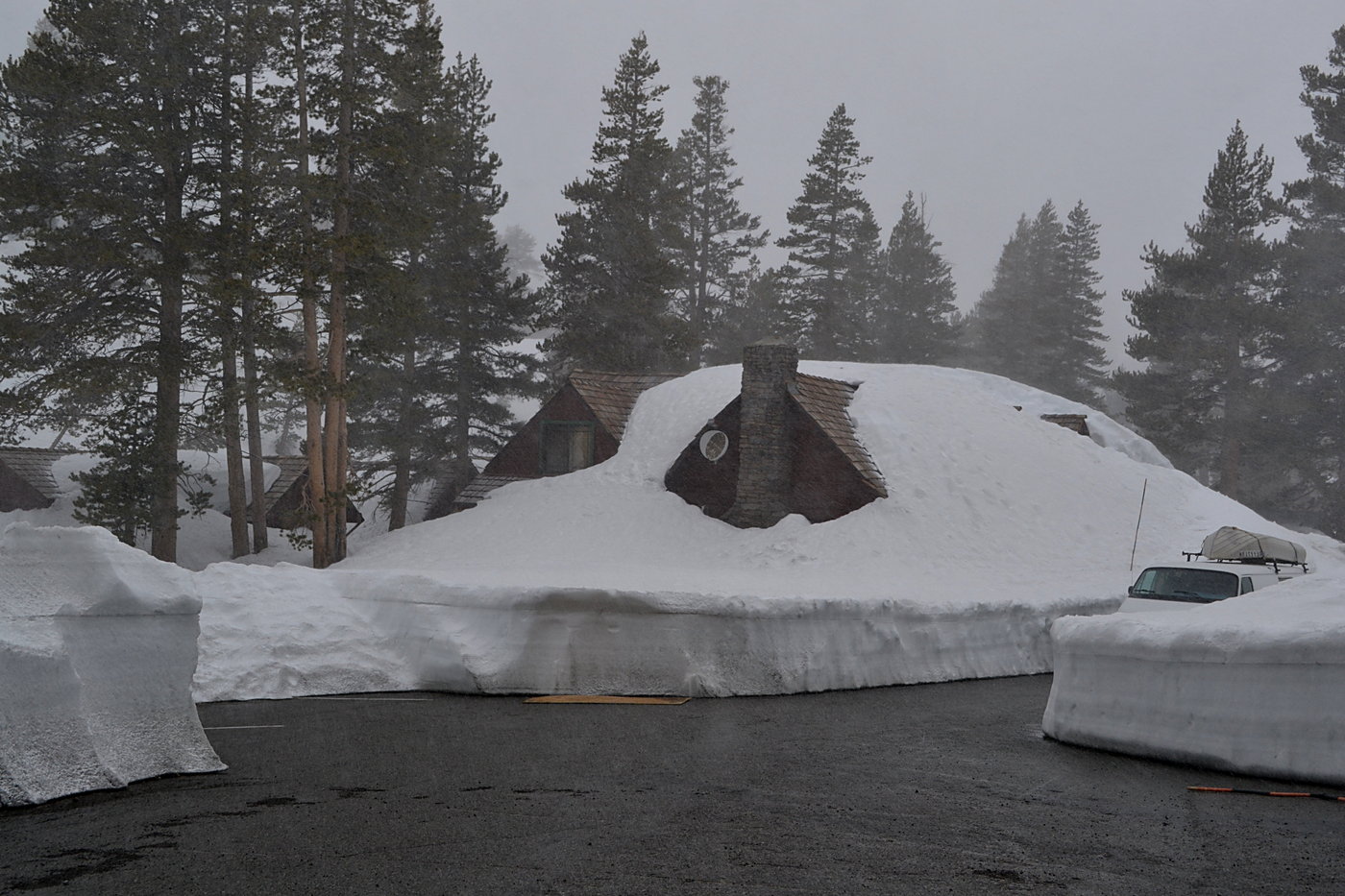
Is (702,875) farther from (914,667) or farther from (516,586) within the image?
(914,667)

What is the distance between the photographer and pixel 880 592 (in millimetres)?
17516

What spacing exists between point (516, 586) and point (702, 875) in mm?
7792

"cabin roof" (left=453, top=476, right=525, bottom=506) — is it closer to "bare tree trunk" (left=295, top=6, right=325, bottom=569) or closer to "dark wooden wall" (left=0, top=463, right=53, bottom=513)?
"bare tree trunk" (left=295, top=6, right=325, bottom=569)

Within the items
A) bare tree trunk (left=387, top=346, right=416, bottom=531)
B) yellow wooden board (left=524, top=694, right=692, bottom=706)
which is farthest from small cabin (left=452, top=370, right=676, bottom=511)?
yellow wooden board (left=524, top=694, right=692, bottom=706)

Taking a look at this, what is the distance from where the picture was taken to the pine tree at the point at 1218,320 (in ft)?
139

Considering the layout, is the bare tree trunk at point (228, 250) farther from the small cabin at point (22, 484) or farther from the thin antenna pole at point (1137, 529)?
the thin antenna pole at point (1137, 529)

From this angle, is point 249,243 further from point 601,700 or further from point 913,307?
point 913,307

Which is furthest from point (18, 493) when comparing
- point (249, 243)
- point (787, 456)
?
point (787, 456)

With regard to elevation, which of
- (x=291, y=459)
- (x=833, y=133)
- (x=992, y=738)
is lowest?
(x=992, y=738)

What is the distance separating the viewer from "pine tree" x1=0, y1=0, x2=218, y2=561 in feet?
81.3

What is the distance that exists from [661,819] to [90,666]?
164 inches

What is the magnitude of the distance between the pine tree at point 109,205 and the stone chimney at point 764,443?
13081mm

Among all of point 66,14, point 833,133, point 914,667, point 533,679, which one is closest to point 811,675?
point 914,667

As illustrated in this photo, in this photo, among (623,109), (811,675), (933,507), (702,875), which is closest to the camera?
(702,875)
